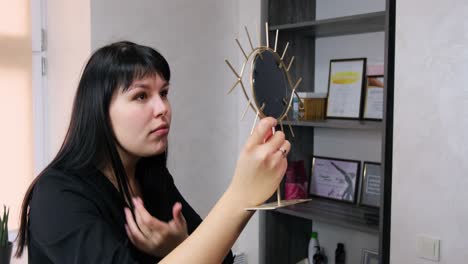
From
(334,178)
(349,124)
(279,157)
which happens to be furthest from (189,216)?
(334,178)

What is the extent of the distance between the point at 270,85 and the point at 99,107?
0.35m

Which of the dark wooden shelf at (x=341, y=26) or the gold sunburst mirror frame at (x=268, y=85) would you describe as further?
the dark wooden shelf at (x=341, y=26)

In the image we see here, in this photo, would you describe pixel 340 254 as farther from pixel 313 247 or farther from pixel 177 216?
pixel 177 216

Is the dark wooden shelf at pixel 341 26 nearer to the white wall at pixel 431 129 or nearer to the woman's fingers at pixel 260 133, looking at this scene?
the white wall at pixel 431 129

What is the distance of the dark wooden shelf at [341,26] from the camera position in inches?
69.1

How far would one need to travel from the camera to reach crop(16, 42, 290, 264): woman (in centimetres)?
71

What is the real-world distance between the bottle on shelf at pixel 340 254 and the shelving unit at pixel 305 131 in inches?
6.2

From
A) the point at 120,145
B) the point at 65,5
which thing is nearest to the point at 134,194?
the point at 120,145

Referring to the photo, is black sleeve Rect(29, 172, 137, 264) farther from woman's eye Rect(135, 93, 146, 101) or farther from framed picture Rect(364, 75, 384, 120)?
framed picture Rect(364, 75, 384, 120)

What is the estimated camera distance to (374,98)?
198 cm

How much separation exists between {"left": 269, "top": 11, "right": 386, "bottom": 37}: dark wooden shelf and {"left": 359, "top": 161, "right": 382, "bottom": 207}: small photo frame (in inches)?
23.4

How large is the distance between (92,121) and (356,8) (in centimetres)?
152

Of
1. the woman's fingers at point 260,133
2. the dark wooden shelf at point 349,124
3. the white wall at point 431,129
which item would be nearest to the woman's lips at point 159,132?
the woman's fingers at point 260,133

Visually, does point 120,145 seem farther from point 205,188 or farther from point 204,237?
point 205,188
